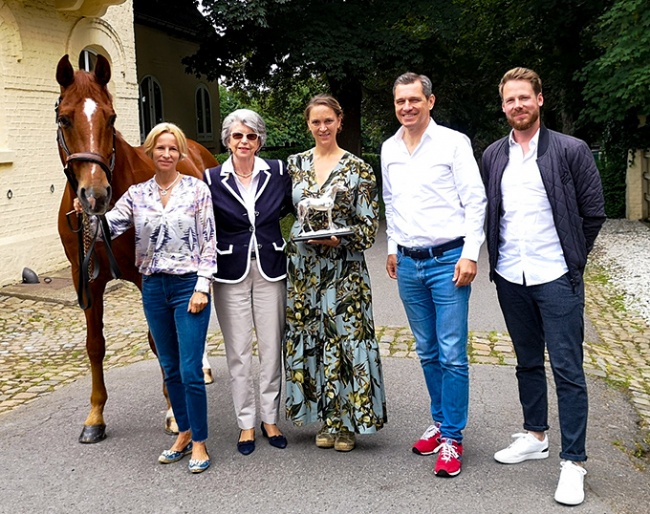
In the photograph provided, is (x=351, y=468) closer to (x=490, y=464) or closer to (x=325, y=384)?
(x=325, y=384)

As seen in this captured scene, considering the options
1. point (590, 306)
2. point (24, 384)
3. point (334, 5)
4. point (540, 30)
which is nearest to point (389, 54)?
point (334, 5)

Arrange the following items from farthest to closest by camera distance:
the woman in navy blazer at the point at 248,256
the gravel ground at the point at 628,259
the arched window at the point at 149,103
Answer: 1. the arched window at the point at 149,103
2. the gravel ground at the point at 628,259
3. the woman in navy blazer at the point at 248,256

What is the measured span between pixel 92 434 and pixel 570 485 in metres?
2.96

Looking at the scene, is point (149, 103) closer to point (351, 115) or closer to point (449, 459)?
point (351, 115)

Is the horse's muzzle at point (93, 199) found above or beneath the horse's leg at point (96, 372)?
above

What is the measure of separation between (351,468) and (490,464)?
80 centimetres

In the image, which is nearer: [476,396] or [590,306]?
[476,396]

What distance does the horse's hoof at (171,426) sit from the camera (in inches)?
184

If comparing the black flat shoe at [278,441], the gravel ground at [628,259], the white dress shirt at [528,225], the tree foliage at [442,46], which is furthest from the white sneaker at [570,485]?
the tree foliage at [442,46]

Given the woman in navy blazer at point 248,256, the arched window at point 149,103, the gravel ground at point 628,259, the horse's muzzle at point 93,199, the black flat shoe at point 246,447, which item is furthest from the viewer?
the arched window at point 149,103

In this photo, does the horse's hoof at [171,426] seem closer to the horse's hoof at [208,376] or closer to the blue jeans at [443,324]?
the horse's hoof at [208,376]

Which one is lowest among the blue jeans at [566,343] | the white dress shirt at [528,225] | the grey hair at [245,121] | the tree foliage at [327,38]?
the blue jeans at [566,343]

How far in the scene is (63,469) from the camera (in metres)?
4.20

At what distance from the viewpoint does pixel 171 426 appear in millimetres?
4684
